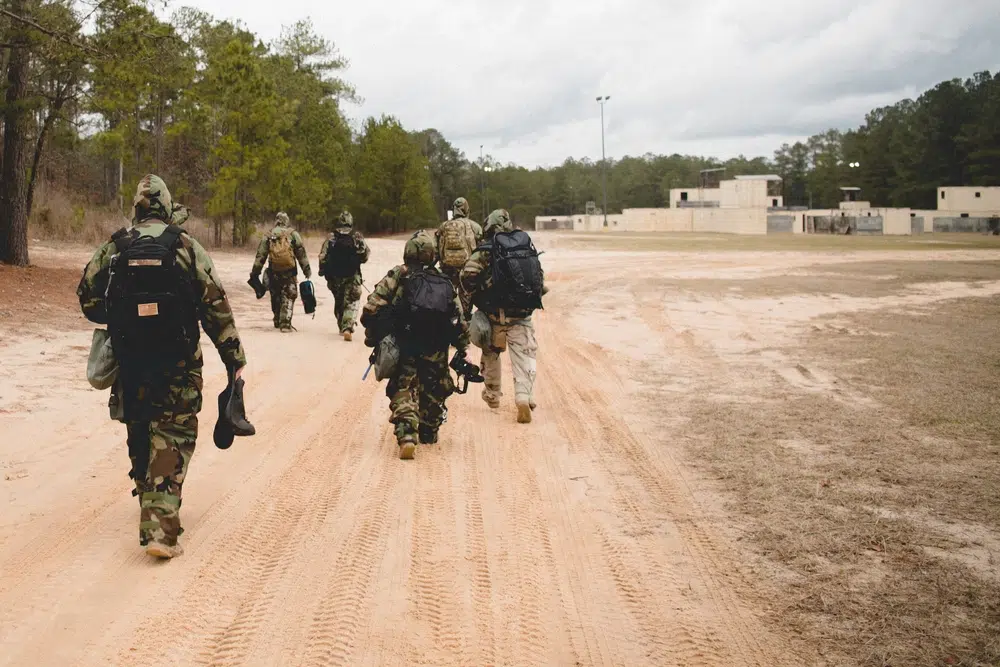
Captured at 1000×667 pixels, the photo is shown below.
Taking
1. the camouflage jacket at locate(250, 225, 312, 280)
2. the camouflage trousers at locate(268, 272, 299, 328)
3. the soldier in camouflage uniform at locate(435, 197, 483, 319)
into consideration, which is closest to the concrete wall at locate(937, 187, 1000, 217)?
the soldier in camouflage uniform at locate(435, 197, 483, 319)

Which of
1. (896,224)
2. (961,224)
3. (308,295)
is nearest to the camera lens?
(308,295)

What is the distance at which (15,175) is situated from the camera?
18.9 meters

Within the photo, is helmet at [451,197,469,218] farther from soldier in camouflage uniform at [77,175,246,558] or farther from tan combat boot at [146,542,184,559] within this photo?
tan combat boot at [146,542,184,559]

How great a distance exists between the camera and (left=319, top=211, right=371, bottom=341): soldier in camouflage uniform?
14.7 m

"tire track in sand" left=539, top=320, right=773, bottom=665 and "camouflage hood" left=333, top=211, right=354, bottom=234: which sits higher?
"camouflage hood" left=333, top=211, right=354, bottom=234

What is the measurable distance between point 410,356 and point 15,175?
14296 mm

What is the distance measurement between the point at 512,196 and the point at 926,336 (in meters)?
105

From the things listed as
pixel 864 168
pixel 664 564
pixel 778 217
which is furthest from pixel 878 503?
pixel 864 168

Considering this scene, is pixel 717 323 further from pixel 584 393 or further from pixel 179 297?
pixel 179 297

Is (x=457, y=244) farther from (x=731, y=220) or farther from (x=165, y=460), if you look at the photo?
(x=731, y=220)

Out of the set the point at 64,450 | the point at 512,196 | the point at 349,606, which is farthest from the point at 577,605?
the point at 512,196

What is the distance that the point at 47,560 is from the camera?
5348mm

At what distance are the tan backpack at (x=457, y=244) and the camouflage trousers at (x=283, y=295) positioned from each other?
111 inches

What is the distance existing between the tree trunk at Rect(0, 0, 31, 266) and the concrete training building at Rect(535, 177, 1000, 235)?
69689 mm
